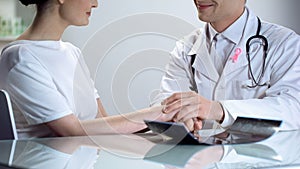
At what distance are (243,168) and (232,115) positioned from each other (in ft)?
2.35

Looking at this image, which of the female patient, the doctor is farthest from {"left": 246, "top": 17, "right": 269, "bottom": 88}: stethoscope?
the female patient

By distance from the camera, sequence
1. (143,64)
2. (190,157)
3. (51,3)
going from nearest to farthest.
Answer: (190,157) < (51,3) < (143,64)

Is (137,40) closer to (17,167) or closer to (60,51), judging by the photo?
(60,51)

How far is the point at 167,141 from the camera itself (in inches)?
39.7

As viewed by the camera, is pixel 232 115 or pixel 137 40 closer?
pixel 232 115

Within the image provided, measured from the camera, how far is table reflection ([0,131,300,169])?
72cm

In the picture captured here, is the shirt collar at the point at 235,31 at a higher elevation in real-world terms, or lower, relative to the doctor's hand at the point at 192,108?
higher

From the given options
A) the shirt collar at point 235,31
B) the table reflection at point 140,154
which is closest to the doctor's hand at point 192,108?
the table reflection at point 140,154

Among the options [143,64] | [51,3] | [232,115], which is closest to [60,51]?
[51,3]

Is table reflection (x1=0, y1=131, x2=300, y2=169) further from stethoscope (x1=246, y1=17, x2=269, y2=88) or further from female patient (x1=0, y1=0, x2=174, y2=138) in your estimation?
stethoscope (x1=246, y1=17, x2=269, y2=88)

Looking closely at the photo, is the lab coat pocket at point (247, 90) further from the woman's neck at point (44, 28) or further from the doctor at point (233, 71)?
the woman's neck at point (44, 28)

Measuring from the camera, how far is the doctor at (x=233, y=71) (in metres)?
1.39

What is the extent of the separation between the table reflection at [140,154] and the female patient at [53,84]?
4.9 inches

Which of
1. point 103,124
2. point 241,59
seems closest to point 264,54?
point 241,59
